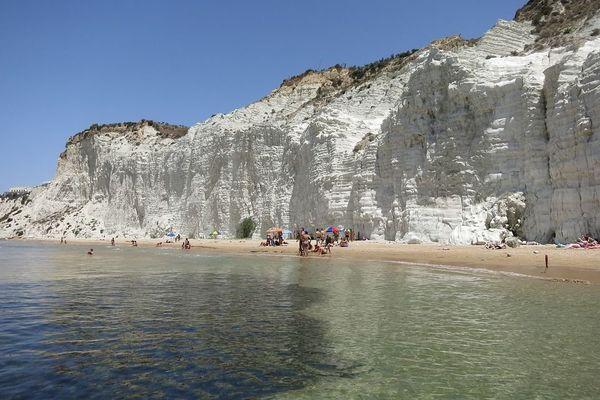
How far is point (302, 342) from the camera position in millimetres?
7391

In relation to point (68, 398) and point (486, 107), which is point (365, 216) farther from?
point (68, 398)

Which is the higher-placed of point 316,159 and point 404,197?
point 316,159

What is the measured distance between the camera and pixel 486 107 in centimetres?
2739

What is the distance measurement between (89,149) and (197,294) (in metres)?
71.9

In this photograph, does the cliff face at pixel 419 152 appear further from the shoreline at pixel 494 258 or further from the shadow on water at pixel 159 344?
the shadow on water at pixel 159 344

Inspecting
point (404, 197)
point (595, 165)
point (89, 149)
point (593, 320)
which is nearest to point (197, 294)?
point (593, 320)

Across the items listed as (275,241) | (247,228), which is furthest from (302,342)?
(247,228)

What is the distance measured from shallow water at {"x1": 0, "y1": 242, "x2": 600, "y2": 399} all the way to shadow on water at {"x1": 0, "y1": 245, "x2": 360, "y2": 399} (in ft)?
0.09

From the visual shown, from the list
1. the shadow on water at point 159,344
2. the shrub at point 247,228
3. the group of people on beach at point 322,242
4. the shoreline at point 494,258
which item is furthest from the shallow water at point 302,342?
the shrub at point 247,228

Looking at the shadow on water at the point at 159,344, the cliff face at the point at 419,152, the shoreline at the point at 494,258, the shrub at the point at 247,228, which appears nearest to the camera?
the shadow on water at the point at 159,344

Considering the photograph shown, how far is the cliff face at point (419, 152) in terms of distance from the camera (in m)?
22.6

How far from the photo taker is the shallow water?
17.8ft

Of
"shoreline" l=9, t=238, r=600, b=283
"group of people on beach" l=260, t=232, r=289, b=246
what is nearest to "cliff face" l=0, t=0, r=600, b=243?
"shoreline" l=9, t=238, r=600, b=283

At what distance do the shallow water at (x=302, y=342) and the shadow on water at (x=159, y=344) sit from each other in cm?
3
